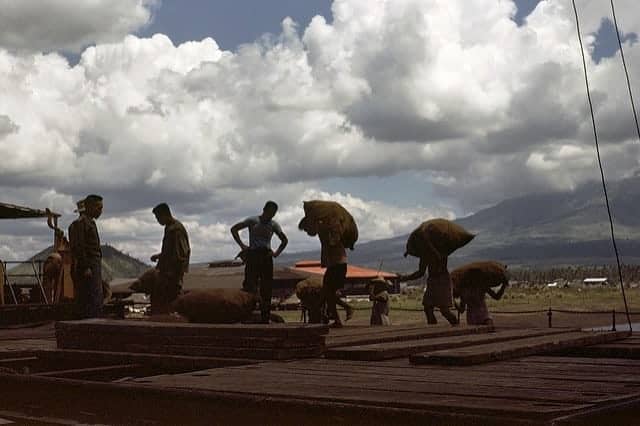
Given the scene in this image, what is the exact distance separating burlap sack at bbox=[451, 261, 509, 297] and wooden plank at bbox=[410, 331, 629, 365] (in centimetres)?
465

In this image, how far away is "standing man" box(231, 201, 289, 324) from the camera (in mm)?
11180

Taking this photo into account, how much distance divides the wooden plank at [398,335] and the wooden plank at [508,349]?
107 centimetres

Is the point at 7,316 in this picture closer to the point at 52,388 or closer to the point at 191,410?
the point at 52,388

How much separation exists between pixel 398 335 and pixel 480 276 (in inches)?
194

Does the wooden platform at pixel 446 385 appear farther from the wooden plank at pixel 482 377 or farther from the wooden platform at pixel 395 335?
the wooden platform at pixel 395 335

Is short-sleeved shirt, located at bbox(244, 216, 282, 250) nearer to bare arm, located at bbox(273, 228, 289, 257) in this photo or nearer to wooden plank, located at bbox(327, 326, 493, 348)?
bare arm, located at bbox(273, 228, 289, 257)

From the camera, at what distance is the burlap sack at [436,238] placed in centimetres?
1173

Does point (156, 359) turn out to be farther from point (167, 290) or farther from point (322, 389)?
point (167, 290)

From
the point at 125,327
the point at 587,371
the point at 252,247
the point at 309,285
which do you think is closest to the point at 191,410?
the point at 587,371

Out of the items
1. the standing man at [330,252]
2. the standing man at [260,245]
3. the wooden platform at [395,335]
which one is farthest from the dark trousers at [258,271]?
the wooden platform at [395,335]

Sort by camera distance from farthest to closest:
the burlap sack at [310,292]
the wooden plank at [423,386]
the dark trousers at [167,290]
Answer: the burlap sack at [310,292] < the dark trousers at [167,290] < the wooden plank at [423,386]

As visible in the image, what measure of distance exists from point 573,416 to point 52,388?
11.9ft

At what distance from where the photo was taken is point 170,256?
1141 centimetres

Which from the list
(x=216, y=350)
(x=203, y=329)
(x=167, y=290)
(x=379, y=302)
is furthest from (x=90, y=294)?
(x=379, y=302)
